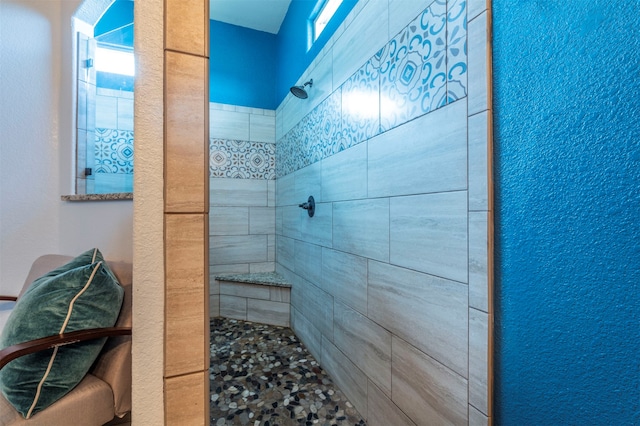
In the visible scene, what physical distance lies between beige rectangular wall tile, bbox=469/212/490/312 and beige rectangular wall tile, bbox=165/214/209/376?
0.75 m

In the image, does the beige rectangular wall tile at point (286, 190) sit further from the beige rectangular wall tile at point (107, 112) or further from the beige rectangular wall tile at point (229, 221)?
the beige rectangular wall tile at point (107, 112)

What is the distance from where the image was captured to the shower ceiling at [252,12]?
2770mm

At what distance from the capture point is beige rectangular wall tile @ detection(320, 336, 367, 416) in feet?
4.87

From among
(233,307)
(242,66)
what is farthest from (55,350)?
(242,66)

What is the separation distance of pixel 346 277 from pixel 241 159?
188 centimetres

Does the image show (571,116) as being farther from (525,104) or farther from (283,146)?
(283,146)

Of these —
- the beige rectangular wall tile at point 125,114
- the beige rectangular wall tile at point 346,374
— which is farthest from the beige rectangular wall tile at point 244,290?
the beige rectangular wall tile at point 125,114

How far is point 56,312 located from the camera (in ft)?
3.11

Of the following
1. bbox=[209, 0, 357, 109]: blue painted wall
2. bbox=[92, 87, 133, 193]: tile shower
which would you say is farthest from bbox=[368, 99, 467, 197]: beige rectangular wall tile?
bbox=[209, 0, 357, 109]: blue painted wall

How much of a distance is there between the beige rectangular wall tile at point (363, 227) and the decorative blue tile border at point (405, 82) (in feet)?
1.11

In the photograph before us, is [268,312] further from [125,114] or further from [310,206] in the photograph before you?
[125,114]

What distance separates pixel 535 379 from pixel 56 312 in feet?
4.65

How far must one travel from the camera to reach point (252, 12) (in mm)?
2898

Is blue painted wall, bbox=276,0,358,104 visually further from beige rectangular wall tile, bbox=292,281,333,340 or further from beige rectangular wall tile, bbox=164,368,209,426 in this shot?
beige rectangular wall tile, bbox=164,368,209,426
